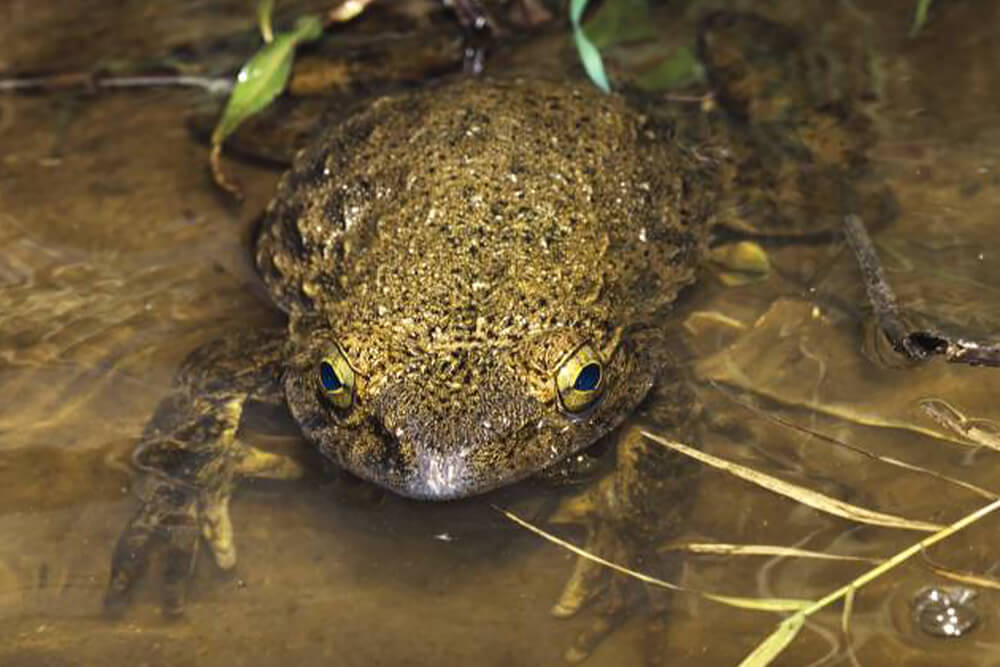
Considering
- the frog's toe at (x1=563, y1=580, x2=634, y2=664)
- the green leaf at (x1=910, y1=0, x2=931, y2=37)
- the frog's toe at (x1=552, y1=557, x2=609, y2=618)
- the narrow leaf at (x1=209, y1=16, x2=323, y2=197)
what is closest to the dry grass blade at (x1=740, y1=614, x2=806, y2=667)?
the frog's toe at (x1=563, y1=580, x2=634, y2=664)

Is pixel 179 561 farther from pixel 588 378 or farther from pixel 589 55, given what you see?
pixel 589 55

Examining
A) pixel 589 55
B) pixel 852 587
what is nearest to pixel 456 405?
pixel 852 587

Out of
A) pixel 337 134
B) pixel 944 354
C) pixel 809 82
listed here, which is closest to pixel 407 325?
pixel 337 134

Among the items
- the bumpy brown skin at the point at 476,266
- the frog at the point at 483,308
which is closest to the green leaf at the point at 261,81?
the frog at the point at 483,308

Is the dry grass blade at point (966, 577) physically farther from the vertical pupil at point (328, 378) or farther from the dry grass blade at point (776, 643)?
the vertical pupil at point (328, 378)

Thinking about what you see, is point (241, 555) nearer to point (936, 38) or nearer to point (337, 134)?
point (337, 134)
